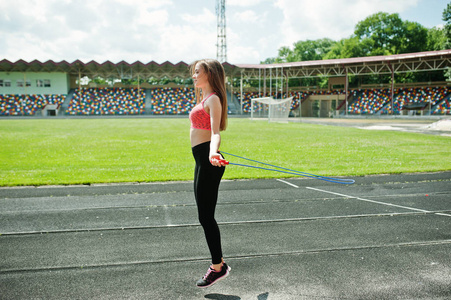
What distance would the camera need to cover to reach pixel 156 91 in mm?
60469

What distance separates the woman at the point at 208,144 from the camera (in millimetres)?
3291

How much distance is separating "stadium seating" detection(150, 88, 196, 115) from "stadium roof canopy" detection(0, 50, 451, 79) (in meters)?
2.71

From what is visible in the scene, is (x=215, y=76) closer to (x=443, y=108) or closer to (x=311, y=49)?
(x=443, y=108)

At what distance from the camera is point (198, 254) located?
4.17 meters

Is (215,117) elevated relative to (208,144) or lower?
elevated

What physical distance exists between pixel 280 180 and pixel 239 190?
1.62m

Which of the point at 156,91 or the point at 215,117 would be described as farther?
the point at 156,91

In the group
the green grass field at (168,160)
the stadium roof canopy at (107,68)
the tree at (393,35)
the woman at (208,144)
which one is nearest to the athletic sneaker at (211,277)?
the woman at (208,144)

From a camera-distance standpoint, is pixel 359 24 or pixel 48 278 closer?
pixel 48 278

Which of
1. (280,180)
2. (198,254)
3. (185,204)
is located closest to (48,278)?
(198,254)

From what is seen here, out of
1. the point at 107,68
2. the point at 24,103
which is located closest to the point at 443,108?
the point at 107,68

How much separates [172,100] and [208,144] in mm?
56199

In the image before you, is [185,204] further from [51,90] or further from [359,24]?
[359,24]

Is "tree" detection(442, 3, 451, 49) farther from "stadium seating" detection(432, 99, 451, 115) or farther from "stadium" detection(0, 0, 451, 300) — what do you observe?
"stadium" detection(0, 0, 451, 300)
